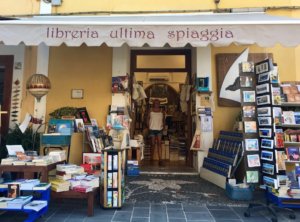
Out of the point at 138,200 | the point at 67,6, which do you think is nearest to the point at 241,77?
the point at 138,200

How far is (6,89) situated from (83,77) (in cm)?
191

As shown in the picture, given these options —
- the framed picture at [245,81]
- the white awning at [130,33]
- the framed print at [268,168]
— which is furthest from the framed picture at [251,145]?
the white awning at [130,33]

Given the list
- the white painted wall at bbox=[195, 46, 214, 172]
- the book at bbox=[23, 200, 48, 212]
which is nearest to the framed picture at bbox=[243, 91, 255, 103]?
the white painted wall at bbox=[195, 46, 214, 172]

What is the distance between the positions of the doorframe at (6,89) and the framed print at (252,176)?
5505 mm

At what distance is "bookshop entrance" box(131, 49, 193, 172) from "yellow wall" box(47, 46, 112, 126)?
2.99 ft

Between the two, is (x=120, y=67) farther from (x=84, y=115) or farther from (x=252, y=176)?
(x=252, y=176)

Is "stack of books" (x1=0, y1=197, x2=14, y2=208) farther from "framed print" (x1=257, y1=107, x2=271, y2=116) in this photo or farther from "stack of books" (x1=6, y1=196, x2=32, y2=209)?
"framed print" (x1=257, y1=107, x2=271, y2=116)

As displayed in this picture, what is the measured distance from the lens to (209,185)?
5.14 meters

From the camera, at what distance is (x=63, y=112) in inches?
235

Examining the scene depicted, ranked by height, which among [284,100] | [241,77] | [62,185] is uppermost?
[241,77]

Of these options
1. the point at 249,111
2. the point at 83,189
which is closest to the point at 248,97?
the point at 249,111

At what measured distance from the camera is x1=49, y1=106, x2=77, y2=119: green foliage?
595cm

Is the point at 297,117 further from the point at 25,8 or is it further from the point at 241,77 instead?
the point at 25,8

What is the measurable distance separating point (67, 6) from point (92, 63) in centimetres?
156
